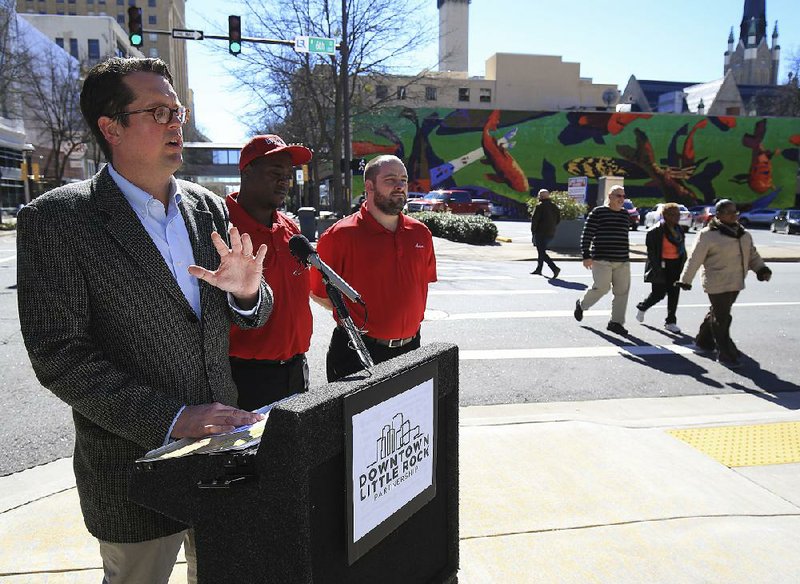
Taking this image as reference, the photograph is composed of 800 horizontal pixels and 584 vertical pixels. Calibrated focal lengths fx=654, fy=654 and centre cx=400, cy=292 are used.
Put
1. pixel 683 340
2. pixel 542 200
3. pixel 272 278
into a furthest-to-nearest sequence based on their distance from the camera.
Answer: pixel 542 200, pixel 683 340, pixel 272 278

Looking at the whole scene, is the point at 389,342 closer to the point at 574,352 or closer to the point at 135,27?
the point at 574,352

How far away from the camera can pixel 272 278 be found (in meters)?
3.09

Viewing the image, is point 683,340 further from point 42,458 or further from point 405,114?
point 405,114

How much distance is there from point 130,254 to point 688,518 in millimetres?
3337

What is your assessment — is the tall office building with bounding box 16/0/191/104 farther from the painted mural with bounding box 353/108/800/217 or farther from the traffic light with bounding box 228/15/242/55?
the traffic light with bounding box 228/15/242/55

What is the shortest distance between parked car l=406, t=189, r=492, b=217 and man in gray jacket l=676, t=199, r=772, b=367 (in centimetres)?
2635

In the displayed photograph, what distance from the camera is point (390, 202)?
161 inches

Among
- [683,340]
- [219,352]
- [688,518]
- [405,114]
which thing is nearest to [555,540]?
[688,518]

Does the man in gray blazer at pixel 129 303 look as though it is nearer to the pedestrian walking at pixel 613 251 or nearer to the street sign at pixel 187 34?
the pedestrian walking at pixel 613 251

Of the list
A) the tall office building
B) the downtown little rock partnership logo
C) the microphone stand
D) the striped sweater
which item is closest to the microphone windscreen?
the microphone stand

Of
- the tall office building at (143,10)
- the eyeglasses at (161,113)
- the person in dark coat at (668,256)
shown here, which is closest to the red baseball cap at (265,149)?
the eyeglasses at (161,113)

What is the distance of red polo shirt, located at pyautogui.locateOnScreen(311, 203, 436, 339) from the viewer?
400 cm

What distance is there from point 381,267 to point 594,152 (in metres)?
47.0

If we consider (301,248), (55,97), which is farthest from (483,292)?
(55,97)
